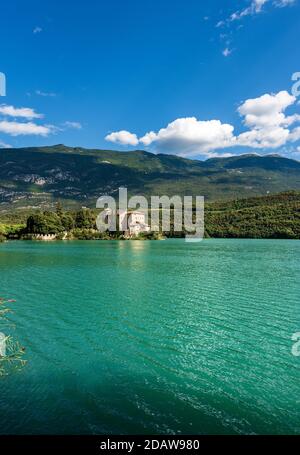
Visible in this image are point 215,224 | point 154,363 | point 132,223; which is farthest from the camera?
point 215,224

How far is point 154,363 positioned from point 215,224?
139974mm

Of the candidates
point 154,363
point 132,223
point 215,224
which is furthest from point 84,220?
point 154,363

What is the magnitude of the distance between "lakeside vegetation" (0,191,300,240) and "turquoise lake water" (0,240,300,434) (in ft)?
299

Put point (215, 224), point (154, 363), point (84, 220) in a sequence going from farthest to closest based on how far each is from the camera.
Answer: point (215, 224)
point (84, 220)
point (154, 363)

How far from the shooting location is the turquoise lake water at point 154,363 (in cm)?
879

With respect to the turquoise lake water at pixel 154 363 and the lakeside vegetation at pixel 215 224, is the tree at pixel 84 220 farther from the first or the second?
the turquoise lake water at pixel 154 363

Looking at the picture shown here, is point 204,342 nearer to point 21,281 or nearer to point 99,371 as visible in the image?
point 99,371

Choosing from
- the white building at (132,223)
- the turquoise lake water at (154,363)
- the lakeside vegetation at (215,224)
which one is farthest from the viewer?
the white building at (132,223)

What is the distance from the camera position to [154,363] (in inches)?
491

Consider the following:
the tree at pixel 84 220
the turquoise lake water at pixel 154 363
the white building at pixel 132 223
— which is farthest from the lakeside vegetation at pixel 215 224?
the turquoise lake water at pixel 154 363

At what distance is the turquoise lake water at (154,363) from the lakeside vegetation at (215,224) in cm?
9108

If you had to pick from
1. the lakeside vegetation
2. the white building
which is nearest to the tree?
the lakeside vegetation

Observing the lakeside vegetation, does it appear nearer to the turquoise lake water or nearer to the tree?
the tree

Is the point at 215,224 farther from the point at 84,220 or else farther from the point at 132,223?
the point at 84,220
